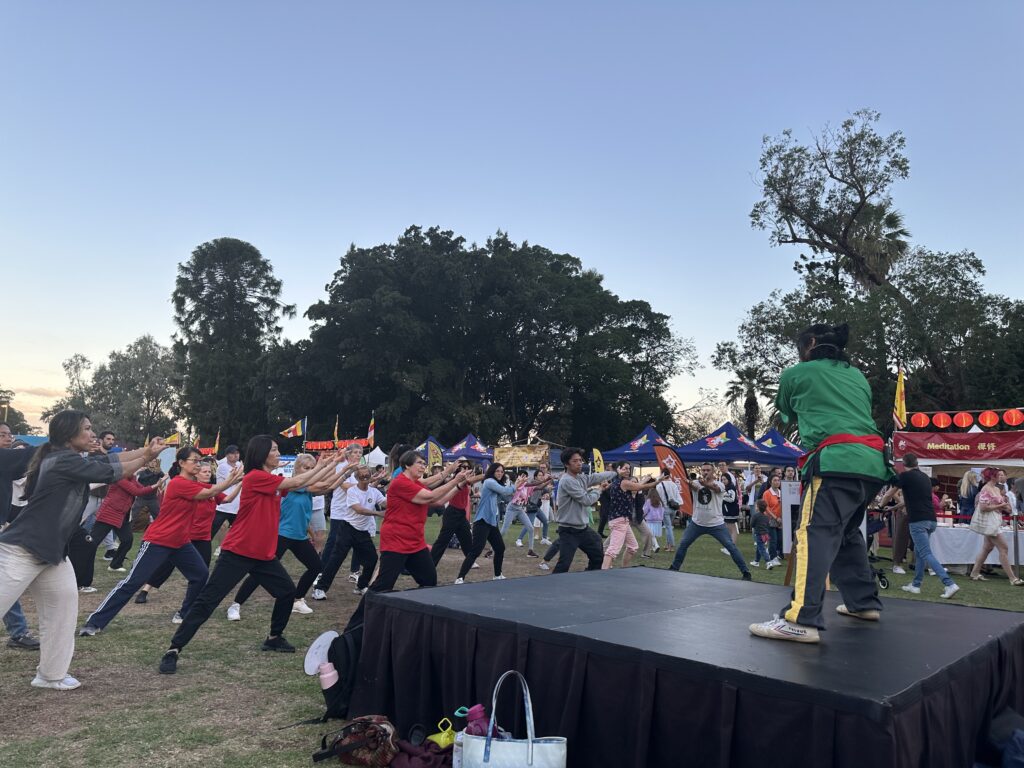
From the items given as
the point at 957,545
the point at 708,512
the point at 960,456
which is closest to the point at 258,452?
the point at 708,512

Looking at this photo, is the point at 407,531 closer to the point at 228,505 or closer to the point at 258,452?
the point at 258,452

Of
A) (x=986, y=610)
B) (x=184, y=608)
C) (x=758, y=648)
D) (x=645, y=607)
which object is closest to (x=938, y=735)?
(x=758, y=648)

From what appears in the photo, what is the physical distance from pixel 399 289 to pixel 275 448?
3740 cm

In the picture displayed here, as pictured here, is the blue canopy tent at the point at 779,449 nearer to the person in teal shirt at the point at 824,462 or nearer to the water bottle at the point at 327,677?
the person in teal shirt at the point at 824,462

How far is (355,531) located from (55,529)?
4.69 metres

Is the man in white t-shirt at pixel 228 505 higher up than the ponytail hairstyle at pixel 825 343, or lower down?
lower down

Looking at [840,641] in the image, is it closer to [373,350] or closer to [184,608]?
[184,608]

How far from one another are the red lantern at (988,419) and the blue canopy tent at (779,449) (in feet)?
15.6

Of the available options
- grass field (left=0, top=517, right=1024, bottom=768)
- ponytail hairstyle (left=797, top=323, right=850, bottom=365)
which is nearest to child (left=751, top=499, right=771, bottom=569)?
grass field (left=0, top=517, right=1024, bottom=768)

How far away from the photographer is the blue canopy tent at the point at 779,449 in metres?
21.5

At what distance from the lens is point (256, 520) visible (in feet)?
19.1

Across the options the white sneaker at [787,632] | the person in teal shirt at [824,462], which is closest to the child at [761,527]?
the person in teal shirt at [824,462]

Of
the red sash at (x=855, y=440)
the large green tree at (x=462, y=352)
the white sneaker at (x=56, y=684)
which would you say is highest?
the large green tree at (x=462, y=352)

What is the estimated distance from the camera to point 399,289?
42.6 meters
